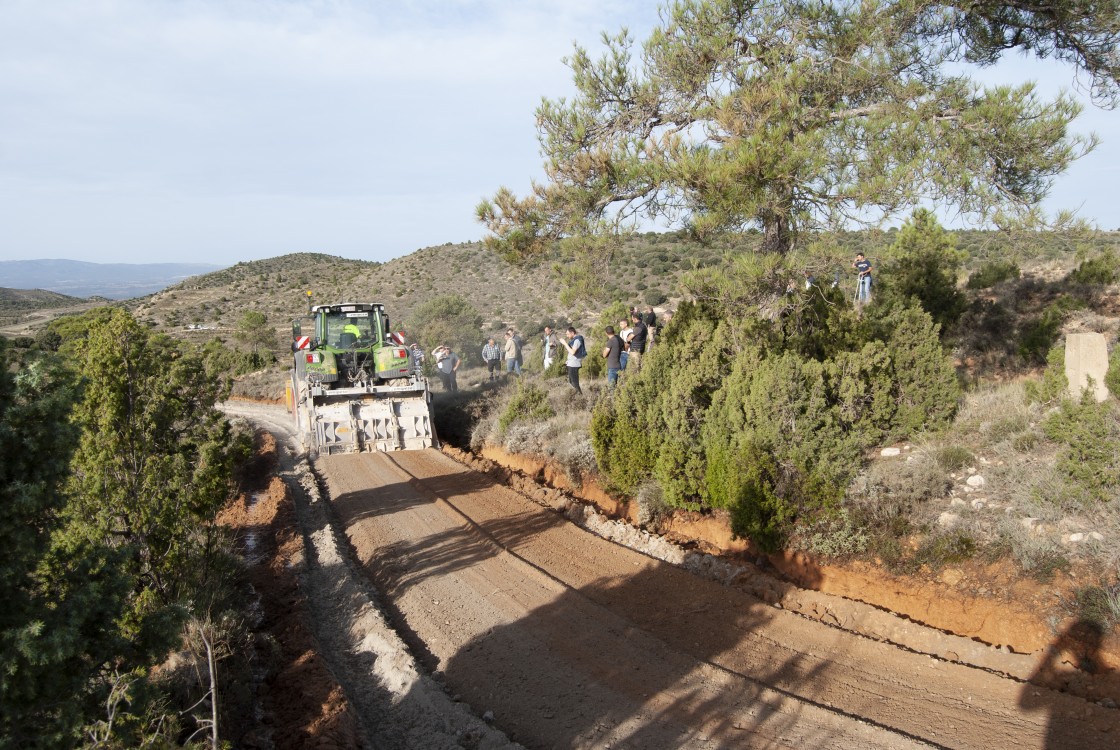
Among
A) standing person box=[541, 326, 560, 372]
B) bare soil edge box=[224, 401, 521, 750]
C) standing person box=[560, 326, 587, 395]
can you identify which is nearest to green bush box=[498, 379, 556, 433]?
standing person box=[560, 326, 587, 395]

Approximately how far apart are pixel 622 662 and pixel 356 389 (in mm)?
10397

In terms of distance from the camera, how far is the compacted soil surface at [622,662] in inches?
201

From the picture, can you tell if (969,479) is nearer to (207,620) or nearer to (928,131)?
(928,131)

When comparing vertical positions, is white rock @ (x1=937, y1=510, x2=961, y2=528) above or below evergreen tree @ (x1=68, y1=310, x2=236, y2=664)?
below

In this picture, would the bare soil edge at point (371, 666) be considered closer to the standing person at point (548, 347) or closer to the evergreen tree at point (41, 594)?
the evergreen tree at point (41, 594)

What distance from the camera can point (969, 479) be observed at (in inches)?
312

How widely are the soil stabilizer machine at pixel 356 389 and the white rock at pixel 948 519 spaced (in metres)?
10.5

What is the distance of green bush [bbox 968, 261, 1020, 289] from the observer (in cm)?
1845

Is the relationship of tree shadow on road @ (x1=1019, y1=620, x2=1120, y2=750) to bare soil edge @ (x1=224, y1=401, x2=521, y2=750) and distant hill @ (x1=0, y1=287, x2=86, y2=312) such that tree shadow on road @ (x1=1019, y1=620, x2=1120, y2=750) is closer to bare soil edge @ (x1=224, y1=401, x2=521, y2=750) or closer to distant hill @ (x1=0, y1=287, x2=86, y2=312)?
bare soil edge @ (x1=224, y1=401, x2=521, y2=750)

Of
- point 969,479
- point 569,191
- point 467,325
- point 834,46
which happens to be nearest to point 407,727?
point 969,479

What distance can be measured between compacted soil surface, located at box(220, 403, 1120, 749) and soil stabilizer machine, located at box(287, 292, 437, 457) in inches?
225

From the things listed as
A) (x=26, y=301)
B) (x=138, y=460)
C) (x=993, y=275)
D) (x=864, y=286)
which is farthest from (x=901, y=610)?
(x=26, y=301)

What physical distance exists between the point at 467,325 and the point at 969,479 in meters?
28.7

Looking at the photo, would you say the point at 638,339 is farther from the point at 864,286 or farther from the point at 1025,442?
the point at 1025,442
